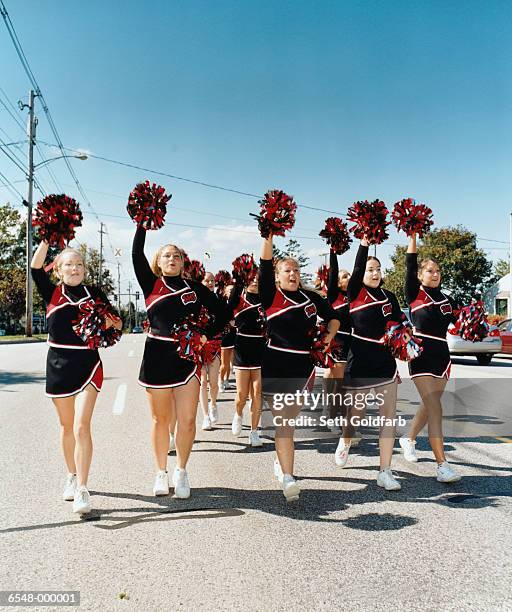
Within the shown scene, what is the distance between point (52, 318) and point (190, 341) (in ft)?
3.47

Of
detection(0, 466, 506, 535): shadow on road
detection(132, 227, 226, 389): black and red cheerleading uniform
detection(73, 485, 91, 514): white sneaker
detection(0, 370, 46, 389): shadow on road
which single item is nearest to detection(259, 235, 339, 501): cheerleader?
detection(0, 466, 506, 535): shadow on road

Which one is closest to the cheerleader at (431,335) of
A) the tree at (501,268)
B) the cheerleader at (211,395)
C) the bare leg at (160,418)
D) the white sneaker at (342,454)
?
the white sneaker at (342,454)

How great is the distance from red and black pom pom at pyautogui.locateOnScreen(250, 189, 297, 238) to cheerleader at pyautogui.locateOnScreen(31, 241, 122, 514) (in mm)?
1366

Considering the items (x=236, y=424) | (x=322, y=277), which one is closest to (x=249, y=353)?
(x=236, y=424)

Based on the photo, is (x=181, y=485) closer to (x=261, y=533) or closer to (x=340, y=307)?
(x=261, y=533)

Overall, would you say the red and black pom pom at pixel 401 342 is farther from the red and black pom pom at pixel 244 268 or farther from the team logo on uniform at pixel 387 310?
the red and black pom pom at pixel 244 268

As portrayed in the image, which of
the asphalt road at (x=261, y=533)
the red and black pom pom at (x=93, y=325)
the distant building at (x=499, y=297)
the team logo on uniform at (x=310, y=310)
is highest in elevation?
the distant building at (x=499, y=297)

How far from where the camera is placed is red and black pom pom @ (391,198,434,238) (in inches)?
208

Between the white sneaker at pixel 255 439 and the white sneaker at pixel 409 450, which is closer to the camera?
the white sneaker at pixel 409 450

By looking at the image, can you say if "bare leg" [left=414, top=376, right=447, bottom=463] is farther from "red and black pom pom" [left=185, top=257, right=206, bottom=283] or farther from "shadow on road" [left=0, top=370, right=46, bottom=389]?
"shadow on road" [left=0, top=370, right=46, bottom=389]

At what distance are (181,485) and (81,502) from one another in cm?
78

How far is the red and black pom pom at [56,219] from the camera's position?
179 inches

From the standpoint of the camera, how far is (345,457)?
17.7 ft

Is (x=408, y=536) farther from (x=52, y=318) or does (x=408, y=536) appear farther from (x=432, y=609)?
(x=52, y=318)
